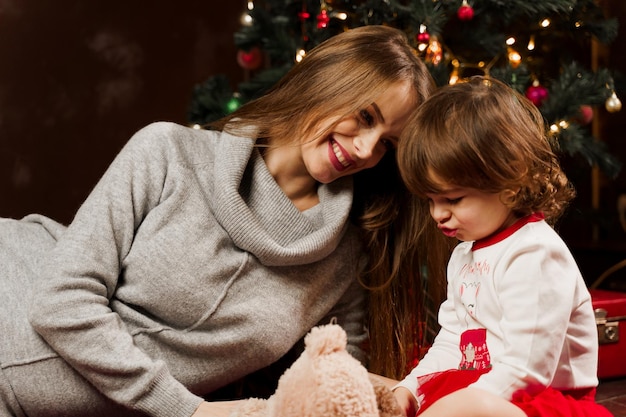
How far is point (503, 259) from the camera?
977 millimetres

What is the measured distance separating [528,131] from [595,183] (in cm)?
218

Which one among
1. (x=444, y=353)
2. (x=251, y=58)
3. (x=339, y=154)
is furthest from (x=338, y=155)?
(x=251, y=58)

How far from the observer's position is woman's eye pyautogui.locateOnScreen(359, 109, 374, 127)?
1.27 metres

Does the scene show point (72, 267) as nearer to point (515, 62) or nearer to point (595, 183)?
point (515, 62)

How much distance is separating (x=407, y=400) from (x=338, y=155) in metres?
0.45

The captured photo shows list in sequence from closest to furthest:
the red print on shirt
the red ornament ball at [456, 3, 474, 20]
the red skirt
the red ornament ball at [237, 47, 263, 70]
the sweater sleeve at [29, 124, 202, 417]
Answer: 1. the red skirt
2. the red print on shirt
3. the sweater sleeve at [29, 124, 202, 417]
4. the red ornament ball at [456, 3, 474, 20]
5. the red ornament ball at [237, 47, 263, 70]

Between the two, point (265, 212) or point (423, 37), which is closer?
point (265, 212)

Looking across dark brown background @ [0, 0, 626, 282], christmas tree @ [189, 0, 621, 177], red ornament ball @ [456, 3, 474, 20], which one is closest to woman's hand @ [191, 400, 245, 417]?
christmas tree @ [189, 0, 621, 177]

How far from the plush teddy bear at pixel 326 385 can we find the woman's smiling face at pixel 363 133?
52cm

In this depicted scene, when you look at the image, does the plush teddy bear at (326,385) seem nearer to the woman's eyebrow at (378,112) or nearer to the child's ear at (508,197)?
the child's ear at (508,197)

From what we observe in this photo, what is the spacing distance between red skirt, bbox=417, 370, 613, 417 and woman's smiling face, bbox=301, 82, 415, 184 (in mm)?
415

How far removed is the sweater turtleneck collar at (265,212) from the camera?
1.29 meters

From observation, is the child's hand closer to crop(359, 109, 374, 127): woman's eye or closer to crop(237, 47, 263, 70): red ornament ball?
crop(359, 109, 374, 127): woman's eye

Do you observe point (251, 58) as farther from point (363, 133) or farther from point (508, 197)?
→ point (508, 197)
